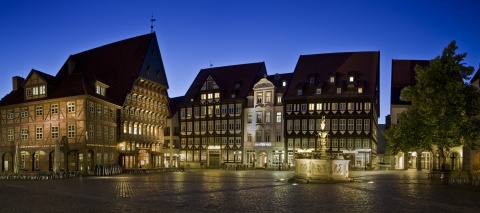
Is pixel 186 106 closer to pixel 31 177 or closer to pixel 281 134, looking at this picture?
pixel 281 134

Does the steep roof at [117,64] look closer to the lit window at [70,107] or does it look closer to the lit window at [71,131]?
the lit window at [70,107]

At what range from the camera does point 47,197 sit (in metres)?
20.6

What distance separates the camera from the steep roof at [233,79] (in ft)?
223

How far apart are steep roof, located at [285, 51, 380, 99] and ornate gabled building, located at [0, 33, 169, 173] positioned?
19.0 metres

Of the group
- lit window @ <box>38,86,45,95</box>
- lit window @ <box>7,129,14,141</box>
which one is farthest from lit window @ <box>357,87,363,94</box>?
lit window @ <box>7,129,14,141</box>

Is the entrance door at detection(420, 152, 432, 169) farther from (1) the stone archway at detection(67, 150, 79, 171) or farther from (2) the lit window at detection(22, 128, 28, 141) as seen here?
(2) the lit window at detection(22, 128, 28, 141)

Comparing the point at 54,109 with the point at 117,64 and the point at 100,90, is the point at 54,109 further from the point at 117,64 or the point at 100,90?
the point at 117,64

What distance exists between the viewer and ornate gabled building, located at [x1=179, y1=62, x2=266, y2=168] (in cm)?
6738

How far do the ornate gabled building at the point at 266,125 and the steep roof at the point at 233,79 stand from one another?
219 cm

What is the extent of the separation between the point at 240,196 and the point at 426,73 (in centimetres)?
1881

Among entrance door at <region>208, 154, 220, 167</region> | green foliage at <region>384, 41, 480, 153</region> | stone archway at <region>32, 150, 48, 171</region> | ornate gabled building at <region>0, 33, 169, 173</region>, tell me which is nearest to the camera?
green foliage at <region>384, 41, 480, 153</region>

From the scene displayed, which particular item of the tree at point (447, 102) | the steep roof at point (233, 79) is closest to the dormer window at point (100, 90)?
the steep roof at point (233, 79)

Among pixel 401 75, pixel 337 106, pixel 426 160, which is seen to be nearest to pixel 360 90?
pixel 337 106

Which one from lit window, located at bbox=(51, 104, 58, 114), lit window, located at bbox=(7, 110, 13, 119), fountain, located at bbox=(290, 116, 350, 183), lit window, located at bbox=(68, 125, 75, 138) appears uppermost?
lit window, located at bbox=(51, 104, 58, 114)
